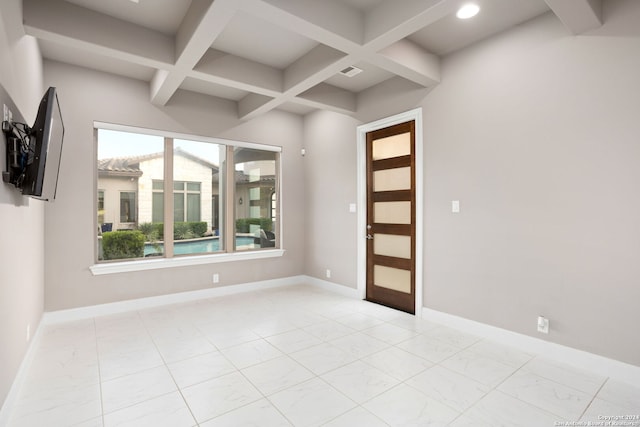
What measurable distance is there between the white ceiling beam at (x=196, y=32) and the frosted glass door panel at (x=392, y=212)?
269 cm

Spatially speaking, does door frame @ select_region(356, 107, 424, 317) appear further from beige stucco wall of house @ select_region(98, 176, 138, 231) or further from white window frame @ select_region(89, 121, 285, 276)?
beige stucco wall of house @ select_region(98, 176, 138, 231)

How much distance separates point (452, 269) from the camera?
3.41 m

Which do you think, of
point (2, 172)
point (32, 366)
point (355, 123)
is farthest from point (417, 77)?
point (32, 366)

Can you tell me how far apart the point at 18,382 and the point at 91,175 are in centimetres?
227

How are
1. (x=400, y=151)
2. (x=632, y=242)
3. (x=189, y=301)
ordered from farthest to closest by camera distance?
(x=189, y=301), (x=400, y=151), (x=632, y=242)

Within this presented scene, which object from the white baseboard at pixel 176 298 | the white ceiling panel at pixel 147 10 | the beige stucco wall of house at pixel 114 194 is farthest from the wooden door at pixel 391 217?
the beige stucco wall of house at pixel 114 194

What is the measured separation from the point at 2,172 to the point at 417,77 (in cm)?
344

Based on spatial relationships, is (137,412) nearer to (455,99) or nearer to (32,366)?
(32,366)

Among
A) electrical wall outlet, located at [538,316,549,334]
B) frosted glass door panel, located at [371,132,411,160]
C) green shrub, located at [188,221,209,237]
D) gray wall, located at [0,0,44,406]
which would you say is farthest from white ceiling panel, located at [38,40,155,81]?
electrical wall outlet, located at [538,316,549,334]

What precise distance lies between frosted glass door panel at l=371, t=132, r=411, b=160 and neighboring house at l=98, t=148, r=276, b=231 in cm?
184

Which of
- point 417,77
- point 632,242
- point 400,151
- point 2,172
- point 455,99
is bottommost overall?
point 632,242

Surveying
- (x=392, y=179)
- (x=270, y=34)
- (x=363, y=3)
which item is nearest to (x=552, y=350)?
(x=392, y=179)

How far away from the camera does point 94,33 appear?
8.56 ft

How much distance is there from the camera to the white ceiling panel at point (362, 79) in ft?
12.3
